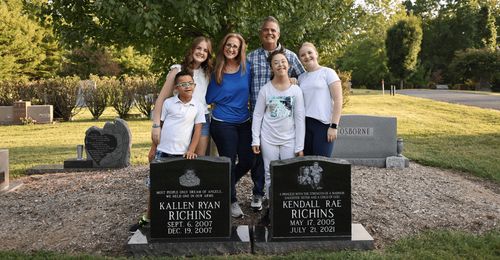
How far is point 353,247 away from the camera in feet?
15.2

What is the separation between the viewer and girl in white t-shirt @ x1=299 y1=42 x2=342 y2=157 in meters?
4.79

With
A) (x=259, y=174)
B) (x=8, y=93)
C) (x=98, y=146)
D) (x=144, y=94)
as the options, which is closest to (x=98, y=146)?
(x=98, y=146)

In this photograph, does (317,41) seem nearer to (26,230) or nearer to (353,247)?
(353,247)

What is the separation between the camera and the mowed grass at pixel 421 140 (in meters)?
9.98

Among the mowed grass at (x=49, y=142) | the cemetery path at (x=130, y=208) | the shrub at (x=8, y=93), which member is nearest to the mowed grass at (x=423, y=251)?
the cemetery path at (x=130, y=208)

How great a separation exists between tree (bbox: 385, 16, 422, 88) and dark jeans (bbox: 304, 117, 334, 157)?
164 ft

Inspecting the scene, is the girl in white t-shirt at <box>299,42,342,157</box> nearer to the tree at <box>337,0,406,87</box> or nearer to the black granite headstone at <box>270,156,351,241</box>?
the black granite headstone at <box>270,156,351,241</box>

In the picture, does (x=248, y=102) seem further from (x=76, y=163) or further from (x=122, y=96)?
(x=122, y=96)

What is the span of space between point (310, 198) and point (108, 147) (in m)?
5.66

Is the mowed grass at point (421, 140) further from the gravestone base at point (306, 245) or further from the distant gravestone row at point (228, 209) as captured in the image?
the distant gravestone row at point (228, 209)

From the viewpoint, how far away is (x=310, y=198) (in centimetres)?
461

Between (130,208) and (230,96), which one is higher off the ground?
(230,96)

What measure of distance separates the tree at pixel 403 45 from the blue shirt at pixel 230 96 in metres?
50.2

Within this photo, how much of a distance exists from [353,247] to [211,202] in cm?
141
